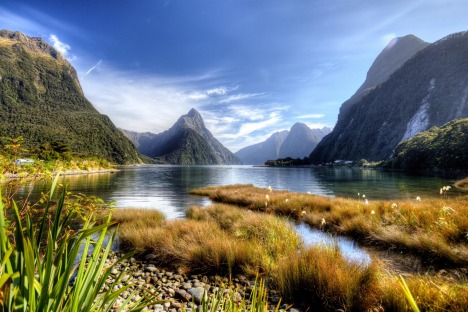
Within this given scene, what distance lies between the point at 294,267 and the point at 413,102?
565 feet

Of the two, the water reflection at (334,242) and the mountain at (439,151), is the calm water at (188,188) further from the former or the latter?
the mountain at (439,151)

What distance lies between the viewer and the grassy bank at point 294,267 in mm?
4250

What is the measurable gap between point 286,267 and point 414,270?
3947 mm

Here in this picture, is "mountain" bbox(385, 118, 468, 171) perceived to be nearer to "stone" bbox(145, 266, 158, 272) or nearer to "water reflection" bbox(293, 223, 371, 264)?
"water reflection" bbox(293, 223, 371, 264)

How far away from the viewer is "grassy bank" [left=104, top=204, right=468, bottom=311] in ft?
13.9

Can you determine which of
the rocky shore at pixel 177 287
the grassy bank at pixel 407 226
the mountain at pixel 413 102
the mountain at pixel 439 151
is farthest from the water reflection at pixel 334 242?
the mountain at pixel 413 102

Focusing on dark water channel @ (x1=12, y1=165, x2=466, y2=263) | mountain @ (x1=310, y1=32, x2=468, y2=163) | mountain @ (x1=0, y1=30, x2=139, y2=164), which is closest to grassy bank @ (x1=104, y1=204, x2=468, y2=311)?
dark water channel @ (x1=12, y1=165, x2=466, y2=263)

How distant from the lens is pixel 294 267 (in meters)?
5.56

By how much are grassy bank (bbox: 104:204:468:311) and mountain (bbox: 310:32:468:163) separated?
487 ft

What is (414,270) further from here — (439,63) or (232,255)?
(439,63)

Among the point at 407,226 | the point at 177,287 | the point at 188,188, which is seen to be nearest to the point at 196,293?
the point at 177,287

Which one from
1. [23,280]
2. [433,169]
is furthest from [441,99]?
[23,280]

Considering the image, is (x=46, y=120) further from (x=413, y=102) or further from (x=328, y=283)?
(x=413, y=102)

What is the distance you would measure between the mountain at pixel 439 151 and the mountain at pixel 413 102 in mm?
39741
